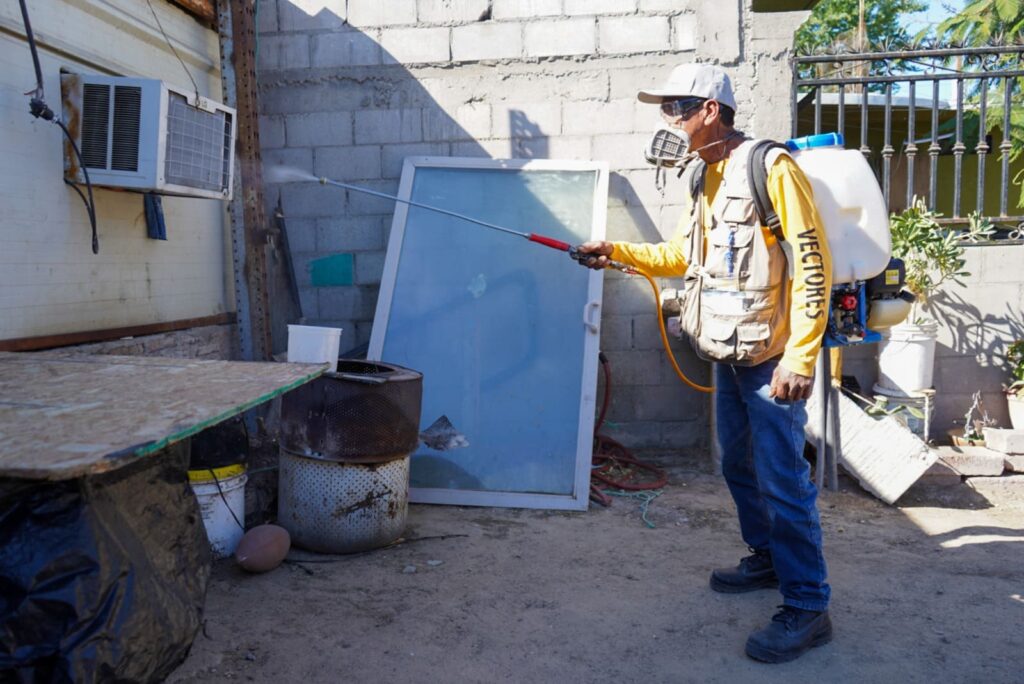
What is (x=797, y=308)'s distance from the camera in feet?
8.63

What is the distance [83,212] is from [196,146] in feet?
1.96

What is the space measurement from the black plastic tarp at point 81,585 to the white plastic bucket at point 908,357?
434cm

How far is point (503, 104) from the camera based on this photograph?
5066mm

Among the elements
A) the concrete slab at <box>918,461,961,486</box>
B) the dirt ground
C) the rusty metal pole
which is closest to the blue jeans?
the dirt ground

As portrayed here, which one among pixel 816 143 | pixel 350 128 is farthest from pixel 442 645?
pixel 350 128

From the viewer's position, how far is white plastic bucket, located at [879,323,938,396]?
191 inches

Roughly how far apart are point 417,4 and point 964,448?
4355 mm

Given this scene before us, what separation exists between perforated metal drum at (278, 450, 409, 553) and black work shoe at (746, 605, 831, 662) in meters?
1.71

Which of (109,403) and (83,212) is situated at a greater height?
(83,212)

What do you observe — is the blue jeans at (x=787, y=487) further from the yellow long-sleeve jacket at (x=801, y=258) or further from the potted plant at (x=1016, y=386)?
the potted plant at (x=1016, y=386)

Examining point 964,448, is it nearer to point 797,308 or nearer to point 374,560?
point 797,308

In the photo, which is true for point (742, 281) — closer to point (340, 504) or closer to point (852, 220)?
point (852, 220)

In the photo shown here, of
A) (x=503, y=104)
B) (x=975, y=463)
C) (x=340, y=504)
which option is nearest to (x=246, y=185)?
(x=503, y=104)

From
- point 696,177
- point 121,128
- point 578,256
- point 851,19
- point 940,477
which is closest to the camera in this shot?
point 696,177
